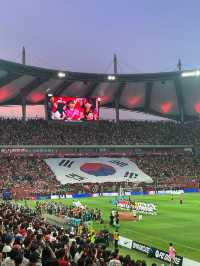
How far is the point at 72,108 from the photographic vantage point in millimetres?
88125

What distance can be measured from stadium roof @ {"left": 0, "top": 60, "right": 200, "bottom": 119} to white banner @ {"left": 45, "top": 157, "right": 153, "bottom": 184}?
13.5m

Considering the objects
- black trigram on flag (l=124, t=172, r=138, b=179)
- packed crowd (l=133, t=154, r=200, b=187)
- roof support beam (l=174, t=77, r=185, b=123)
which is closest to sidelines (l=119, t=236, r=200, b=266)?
packed crowd (l=133, t=154, r=200, b=187)

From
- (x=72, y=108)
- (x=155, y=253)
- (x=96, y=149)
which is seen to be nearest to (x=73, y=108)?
(x=72, y=108)

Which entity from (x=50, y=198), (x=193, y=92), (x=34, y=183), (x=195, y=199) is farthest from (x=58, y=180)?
(x=193, y=92)

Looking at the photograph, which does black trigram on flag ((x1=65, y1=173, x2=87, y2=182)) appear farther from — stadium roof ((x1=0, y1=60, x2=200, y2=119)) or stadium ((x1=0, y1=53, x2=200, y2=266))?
stadium roof ((x1=0, y1=60, x2=200, y2=119))

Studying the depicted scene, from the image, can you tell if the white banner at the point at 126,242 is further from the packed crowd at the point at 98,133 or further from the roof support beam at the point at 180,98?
the roof support beam at the point at 180,98

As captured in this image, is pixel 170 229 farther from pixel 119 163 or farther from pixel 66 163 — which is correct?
pixel 119 163

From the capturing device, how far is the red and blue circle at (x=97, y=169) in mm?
86550

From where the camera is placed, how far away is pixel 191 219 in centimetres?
4478

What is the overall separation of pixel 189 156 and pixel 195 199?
36055 millimetres

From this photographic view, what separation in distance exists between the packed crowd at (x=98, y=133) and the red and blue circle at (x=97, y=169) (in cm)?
569

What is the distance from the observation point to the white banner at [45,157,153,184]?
3273 inches

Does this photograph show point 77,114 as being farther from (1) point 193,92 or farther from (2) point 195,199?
(2) point 195,199

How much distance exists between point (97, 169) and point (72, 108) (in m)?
12.4
